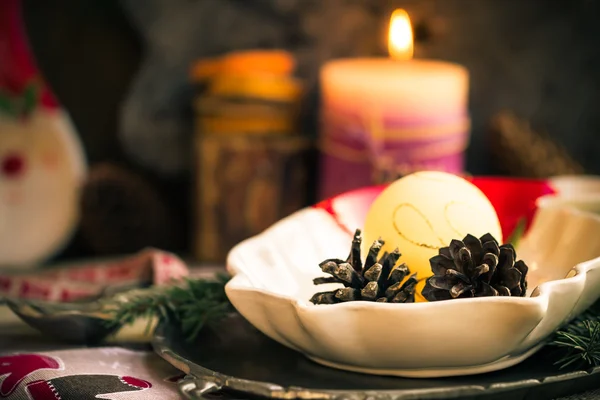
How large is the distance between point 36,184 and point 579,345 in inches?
33.1

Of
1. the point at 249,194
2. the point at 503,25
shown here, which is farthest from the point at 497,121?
the point at 249,194

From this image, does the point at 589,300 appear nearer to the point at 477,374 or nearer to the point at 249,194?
the point at 477,374

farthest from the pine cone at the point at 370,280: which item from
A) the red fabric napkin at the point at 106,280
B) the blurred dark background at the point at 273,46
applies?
the blurred dark background at the point at 273,46

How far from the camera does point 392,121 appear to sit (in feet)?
3.19

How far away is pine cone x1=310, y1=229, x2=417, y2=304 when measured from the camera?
1.47 ft

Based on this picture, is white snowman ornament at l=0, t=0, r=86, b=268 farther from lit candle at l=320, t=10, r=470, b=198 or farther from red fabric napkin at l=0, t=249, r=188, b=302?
lit candle at l=320, t=10, r=470, b=198

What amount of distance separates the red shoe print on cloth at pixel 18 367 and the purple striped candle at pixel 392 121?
0.55m

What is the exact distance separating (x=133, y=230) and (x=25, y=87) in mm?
251

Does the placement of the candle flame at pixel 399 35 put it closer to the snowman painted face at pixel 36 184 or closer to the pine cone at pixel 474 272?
the pine cone at pixel 474 272

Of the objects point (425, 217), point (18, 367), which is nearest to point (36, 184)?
point (18, 367)

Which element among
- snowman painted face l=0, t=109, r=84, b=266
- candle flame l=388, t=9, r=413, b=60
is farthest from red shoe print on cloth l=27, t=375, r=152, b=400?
snowman painted face l=0, t=109, r=84, b=266

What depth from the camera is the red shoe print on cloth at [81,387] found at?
0.46 meters

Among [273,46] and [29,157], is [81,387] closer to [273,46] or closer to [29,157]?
[29,157]

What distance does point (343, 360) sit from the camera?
44cm
